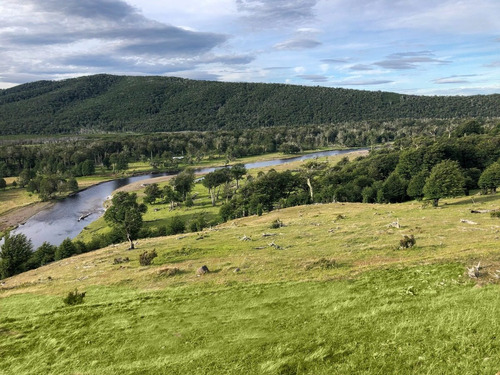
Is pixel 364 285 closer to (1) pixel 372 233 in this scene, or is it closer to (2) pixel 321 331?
(2) pixel 321 331

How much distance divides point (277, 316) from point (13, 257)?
68.7m

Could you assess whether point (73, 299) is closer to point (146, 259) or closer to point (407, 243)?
point (146, 259)

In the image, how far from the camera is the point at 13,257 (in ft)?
222

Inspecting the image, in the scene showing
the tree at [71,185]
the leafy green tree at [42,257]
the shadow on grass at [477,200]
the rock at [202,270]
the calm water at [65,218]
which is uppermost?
the rock at [202,270]

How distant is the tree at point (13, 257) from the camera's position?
66.4 m

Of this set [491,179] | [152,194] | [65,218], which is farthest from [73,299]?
[65,218]

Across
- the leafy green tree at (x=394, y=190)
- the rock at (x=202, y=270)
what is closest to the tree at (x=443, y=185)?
the leafy green tree at (x=394, y=190)

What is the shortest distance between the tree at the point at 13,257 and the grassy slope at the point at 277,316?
2945 cm

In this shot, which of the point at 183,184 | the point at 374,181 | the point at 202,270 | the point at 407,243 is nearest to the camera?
the point at 202,270

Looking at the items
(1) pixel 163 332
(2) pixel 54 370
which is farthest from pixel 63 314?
(1) pixel 163 332

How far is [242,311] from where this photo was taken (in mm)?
23438

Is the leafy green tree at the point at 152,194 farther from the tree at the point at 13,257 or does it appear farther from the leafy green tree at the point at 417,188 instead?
the leafy green tree at the point at 417,188

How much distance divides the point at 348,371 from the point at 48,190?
163186 mm

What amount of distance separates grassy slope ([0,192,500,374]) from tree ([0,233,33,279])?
1160 inches
